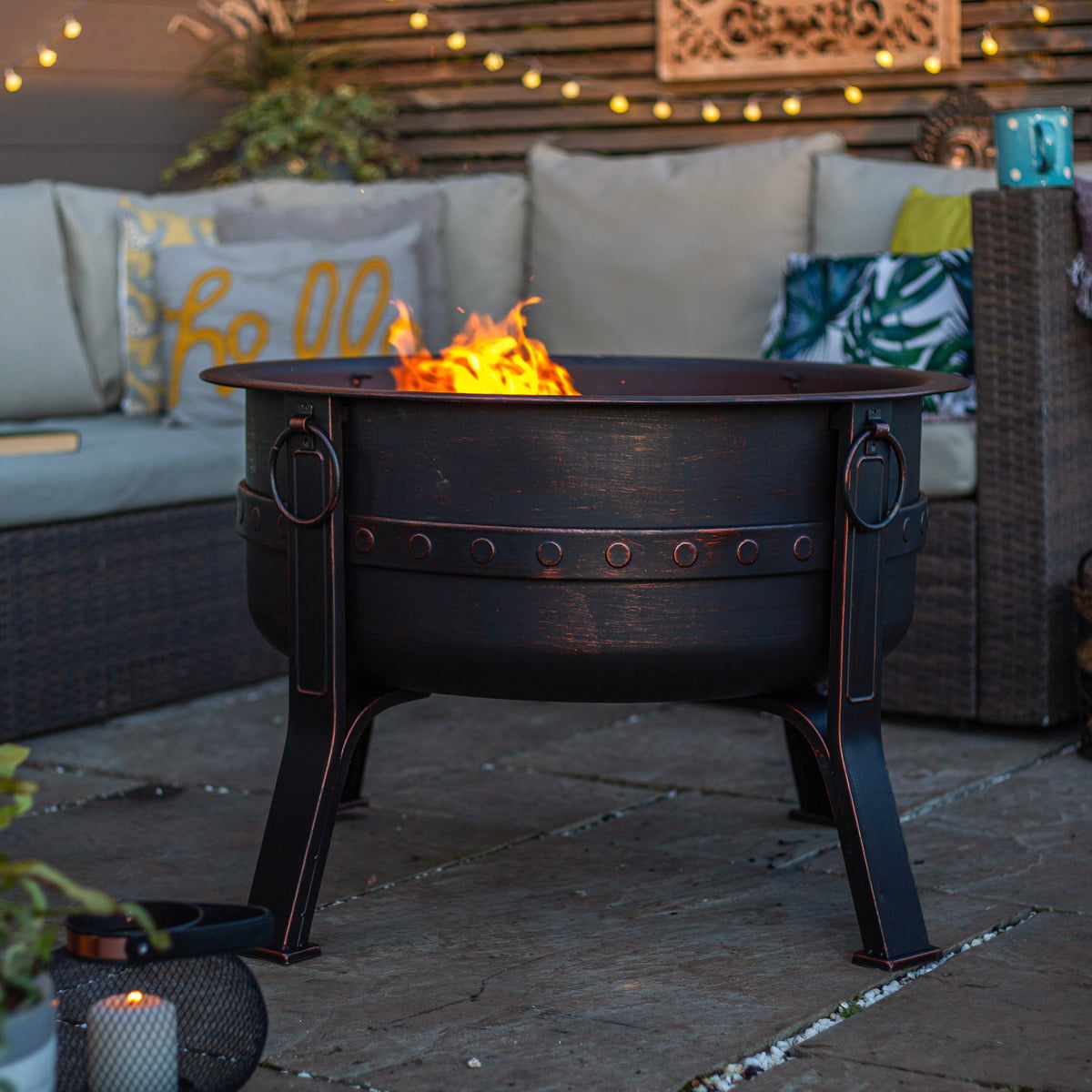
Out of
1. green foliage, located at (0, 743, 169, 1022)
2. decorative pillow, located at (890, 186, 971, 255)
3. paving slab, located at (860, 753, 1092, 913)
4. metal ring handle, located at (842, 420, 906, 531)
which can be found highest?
decorative pillow, located at (890, 186, 971, 255)

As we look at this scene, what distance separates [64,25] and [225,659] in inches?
83.8

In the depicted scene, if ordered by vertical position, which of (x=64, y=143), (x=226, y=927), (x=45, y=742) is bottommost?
(x=45, y=742)

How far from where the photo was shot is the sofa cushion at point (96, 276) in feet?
11.5

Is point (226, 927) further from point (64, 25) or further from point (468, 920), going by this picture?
point (64, 25)

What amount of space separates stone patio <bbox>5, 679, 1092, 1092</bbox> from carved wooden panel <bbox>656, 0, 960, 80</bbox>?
75.4 inches

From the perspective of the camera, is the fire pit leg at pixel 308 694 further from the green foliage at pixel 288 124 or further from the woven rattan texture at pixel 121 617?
the green foliage at pixel 288 124

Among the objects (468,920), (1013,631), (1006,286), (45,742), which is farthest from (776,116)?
(468,920)

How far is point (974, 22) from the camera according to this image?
12.9 ft

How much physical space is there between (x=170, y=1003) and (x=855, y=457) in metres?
0.88

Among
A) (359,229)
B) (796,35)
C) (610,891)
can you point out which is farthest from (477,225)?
(610,891)

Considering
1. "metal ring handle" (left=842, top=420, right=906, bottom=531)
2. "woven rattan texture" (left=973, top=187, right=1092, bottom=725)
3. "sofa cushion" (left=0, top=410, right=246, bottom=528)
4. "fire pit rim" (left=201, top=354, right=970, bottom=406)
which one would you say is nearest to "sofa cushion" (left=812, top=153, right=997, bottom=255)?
"woven rattan texture" (left=973, top=187, right=1092, bottom=725)

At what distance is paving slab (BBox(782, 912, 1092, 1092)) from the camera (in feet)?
4.96

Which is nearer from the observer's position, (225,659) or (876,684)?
(876,684)

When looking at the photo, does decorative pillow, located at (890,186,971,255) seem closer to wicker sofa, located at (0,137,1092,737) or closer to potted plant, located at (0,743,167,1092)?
wicker sofa, located at (0,137,1092,737)
